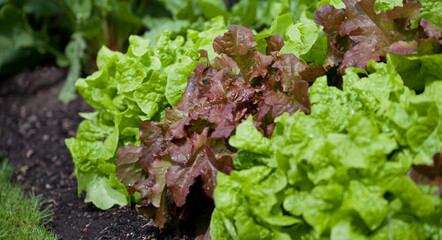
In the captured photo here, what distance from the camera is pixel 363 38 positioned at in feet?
6.93

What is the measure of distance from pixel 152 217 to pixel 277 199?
0.95m

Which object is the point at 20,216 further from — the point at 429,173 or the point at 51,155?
the point at 429,173

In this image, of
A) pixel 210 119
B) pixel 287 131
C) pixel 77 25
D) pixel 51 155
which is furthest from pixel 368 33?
pixel 77 25

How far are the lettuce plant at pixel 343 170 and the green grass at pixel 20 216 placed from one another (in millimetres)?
1291

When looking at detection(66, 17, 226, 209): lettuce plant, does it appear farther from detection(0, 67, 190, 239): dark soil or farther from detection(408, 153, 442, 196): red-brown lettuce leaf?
detection(408, 153, 442, 196): red-brown lettuce leaf

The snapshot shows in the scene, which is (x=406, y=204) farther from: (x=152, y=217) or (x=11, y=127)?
(x=11, y=127)

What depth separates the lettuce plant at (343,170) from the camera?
1622mm

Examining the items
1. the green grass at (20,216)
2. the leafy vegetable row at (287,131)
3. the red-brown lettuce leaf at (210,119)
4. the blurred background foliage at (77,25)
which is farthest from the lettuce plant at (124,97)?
the blurred background foliage at (77,25)

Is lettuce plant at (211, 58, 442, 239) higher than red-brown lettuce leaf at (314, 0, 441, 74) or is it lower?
lower

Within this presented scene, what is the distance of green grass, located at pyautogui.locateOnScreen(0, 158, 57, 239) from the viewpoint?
2488mm

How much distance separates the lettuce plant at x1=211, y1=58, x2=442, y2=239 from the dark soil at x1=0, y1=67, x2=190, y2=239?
2.37 feet

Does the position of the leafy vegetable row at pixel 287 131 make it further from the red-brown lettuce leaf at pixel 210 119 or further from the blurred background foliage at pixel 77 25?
the blurred background foliage at pixel 77 25

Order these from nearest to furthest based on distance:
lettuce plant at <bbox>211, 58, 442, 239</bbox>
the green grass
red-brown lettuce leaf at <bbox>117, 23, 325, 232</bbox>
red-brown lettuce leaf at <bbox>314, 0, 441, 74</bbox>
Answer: lettuce plant at <bbox>211, 58, 442, 239</bbox>
red-brown lettuce leaf at <bbox>314, 0, 441, 74</bbox>
red-brown lettuce leaf at <bbox>117, 23, 325, 232</bbox>
the green grass

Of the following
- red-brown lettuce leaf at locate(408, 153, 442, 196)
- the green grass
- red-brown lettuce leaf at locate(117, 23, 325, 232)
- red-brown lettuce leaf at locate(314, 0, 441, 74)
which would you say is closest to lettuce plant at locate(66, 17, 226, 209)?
red-brown lettuce leaf at locate(117, 23, 325, 232)
